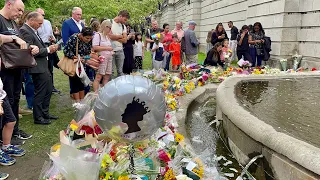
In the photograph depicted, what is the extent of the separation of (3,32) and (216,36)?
9.99 metres

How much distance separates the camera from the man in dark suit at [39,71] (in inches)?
193

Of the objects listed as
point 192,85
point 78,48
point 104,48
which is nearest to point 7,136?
point 78,48

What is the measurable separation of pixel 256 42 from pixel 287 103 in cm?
680

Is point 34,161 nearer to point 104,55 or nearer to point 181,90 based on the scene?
point 104,55

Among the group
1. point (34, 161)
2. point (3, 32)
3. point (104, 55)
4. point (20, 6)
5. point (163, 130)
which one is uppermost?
point (20, 6)

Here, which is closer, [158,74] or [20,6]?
[20,6]

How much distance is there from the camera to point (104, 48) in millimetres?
6344

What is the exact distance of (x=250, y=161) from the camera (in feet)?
11.6

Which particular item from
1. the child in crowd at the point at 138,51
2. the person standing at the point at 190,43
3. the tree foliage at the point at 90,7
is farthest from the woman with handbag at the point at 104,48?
the tree foliage at the point at 90,7

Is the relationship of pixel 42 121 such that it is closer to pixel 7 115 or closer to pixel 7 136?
pixel 7 136

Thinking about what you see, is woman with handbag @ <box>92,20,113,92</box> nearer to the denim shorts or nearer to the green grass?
the green grass

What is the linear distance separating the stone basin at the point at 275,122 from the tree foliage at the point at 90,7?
9.99m

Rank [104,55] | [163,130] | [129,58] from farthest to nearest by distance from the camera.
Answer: [129,58] < [104,55] < [163,130]

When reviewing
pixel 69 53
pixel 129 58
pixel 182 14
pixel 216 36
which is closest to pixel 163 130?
pixel 69 53
